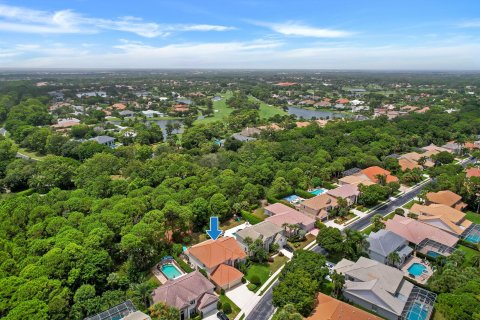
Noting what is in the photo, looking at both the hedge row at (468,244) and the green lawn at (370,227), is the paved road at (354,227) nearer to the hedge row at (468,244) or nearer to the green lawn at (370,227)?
the green lawn at (370,227)

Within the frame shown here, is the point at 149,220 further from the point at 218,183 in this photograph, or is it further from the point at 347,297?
the point at 347,297

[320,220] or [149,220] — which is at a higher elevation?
[149,220]

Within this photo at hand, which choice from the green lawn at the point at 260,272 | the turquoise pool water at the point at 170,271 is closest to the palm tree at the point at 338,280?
the green lawn at the point at 260,272

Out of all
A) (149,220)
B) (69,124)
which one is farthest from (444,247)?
(69,124)

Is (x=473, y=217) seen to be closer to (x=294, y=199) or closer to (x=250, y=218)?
(x=294, y=199)

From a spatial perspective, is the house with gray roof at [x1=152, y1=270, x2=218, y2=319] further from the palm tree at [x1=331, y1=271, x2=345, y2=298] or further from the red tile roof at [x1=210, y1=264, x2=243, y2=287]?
the palm tree at [x1=331, y1=271, x2=345, y2=298]

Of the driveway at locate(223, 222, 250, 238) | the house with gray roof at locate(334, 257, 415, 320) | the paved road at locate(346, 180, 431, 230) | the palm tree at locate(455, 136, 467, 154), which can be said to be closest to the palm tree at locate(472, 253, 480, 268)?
the house with gray roof at locate(334, 257, 415, 320)
